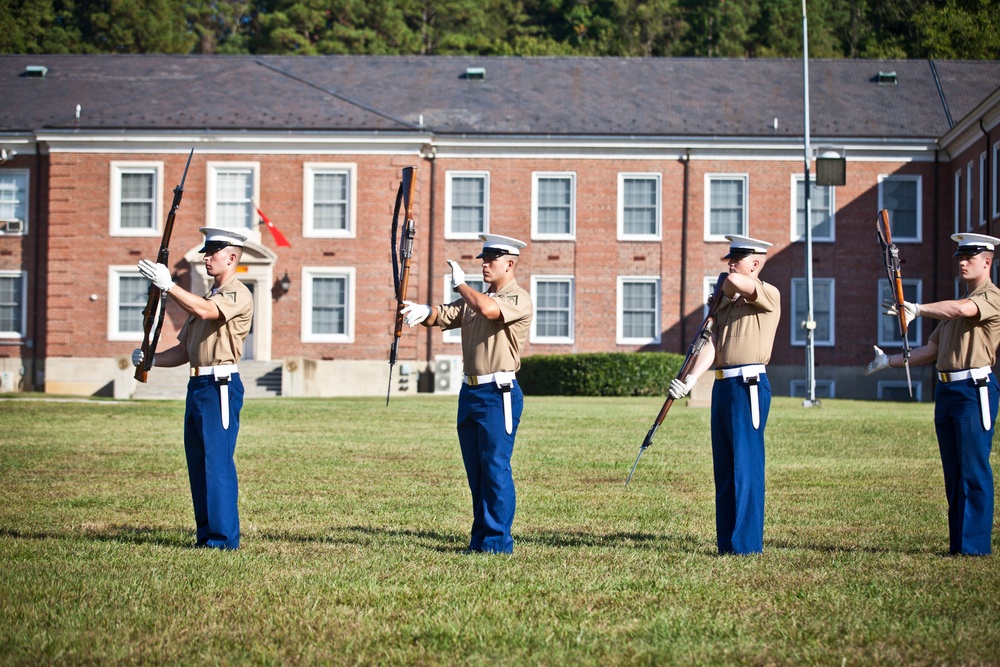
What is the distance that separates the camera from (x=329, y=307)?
3919 centimetres

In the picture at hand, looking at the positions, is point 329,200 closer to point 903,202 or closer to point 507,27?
point 903,202

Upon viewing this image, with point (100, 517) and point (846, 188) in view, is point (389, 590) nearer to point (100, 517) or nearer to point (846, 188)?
point (100, 517)

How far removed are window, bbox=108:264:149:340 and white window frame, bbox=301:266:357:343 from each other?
481 cm

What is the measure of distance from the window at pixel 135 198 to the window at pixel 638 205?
13961mm

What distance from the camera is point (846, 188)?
132 ft

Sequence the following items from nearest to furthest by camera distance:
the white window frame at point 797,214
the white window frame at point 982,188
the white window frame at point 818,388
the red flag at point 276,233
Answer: the white window frame at point 982,188 → the red flag at point 276,233 → the white window frame at point 818,388 → the white window frame at point 797,214

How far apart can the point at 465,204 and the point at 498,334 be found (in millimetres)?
31431

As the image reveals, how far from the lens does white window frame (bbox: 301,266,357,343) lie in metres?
39.0

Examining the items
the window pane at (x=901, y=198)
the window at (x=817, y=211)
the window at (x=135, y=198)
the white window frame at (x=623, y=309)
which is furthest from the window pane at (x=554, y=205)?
the window at (x=135, y=198)

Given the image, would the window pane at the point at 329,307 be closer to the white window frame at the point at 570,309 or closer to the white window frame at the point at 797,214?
the white window frame at the point at 570,309

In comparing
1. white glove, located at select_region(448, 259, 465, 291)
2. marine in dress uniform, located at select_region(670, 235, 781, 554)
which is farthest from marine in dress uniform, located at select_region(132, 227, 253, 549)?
marine in dress uniform, located at select_region(670, 235, 781, 554)

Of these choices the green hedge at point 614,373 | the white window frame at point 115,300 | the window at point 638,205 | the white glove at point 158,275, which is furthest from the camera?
the window at point 638,205

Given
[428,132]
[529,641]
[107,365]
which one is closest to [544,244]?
[428,132]

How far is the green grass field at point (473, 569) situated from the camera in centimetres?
610
